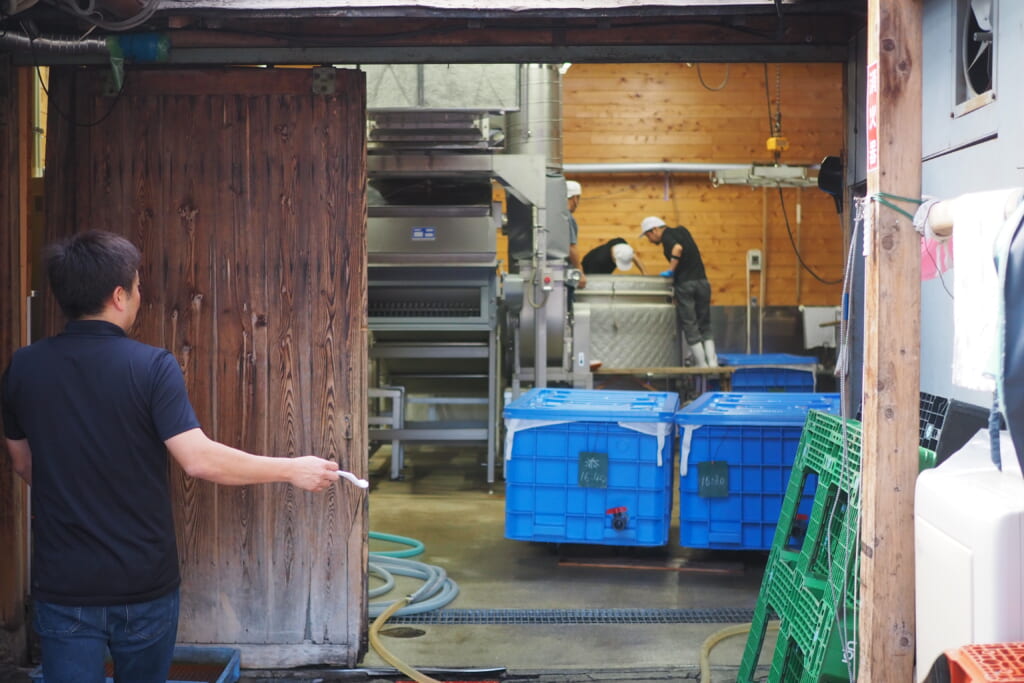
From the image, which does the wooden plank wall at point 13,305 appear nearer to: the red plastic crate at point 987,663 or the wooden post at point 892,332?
the wooden post at point 892,332

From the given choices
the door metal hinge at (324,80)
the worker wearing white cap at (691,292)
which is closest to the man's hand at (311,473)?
the door metal hinge at (324,80)

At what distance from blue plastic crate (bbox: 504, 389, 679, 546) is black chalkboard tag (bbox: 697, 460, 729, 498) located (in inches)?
8.5

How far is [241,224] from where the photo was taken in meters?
3.94

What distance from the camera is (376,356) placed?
8.16 m

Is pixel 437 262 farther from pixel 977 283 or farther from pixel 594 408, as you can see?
pixel 977 283

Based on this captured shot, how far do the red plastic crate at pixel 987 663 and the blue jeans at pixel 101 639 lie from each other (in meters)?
1.73

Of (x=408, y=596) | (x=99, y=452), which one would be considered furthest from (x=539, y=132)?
(x=99, y=452)

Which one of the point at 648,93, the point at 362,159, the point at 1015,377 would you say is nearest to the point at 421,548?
the point at 362,159

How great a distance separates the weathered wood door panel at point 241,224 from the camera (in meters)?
3.93

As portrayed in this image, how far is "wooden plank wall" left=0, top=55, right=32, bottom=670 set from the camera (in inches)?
153

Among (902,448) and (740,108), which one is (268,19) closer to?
(902,448)

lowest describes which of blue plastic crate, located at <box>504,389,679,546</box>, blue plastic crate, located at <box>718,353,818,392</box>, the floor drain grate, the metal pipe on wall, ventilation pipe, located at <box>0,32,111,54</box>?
the floor drain grate

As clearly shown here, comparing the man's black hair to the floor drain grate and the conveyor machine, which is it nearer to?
the floor drain grate

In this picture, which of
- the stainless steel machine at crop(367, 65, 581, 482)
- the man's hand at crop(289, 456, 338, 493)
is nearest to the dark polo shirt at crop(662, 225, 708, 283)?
the stainless steel machine at crop(367, 65, 581, 482)
